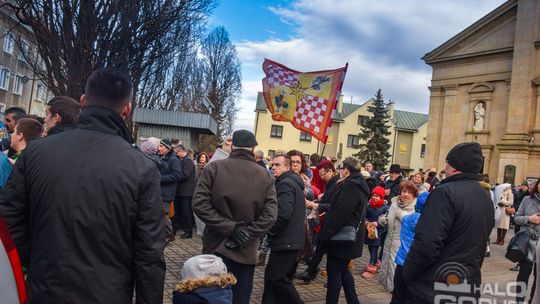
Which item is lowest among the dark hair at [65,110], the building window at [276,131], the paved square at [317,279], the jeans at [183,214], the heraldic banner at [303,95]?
the paved square at [317,279]

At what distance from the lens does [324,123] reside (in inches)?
398

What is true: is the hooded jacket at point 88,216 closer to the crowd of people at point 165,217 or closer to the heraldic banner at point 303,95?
the crowd of people at point 165,217

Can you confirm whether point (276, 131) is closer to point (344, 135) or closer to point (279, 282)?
point (344, 135)

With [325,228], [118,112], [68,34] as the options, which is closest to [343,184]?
[325,228]

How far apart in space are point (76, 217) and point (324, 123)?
8.17m

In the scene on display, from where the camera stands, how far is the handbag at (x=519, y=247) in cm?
608

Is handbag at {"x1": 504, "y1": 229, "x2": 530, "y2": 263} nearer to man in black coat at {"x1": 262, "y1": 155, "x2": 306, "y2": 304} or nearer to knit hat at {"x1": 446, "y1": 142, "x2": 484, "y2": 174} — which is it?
knit hat at {"x1": 446, "y1": 142, "x2": 484, "y2": 174}

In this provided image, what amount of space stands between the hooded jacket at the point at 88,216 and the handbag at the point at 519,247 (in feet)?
17.6

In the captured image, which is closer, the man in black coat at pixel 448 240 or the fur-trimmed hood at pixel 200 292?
the fur-trimmed hood at pixel 200 292

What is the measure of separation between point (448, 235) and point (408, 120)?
225 feet

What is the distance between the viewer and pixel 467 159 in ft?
12.5

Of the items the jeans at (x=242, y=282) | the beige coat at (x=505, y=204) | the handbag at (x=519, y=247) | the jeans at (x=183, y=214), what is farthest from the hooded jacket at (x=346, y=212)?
the beige coat at (x=505, y=204)

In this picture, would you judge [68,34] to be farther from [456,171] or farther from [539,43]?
[539,43]

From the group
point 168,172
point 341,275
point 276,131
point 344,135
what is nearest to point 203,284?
point 341,275
